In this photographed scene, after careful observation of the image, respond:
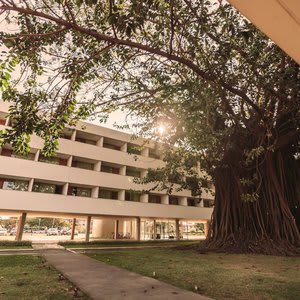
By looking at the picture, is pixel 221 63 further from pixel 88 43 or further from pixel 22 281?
pixel 22 281

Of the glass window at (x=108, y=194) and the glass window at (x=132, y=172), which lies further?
the glass window at (x=132, y=172)

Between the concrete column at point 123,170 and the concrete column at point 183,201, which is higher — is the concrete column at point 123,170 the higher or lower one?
the higher one

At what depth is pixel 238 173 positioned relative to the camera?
11891 millimetres

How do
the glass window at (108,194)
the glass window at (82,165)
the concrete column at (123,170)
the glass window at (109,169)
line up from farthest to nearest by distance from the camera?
the glass window at (109,169) < the concrete column at (123,170) < the glass window at (108,194) < the glass window at (82,165)

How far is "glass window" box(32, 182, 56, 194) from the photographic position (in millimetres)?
19941

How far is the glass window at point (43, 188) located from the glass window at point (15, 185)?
2.31ft

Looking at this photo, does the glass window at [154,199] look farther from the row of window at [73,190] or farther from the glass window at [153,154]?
the glass window at [153,154]

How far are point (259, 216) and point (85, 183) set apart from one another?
46.9 feet

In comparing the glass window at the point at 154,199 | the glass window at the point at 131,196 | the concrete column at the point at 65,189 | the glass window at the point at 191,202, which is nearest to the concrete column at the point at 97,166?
the concrete column at the point at 65,189

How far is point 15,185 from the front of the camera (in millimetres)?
19016

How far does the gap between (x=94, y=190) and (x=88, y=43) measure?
58.0ft

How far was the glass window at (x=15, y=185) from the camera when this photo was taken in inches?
735

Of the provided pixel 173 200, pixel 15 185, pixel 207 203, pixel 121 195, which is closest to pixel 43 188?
pixel 15 185

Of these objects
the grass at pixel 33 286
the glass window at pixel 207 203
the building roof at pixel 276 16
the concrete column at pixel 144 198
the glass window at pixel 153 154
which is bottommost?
the grass at pixel 33 286
